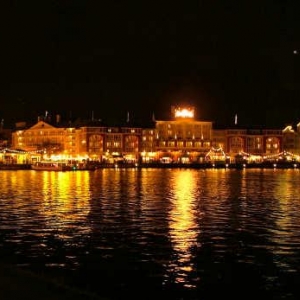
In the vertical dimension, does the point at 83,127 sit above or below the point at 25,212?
above

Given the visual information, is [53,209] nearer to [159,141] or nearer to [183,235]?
[183,235]

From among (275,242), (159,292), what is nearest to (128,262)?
(159,292)

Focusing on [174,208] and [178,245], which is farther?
[174,208]

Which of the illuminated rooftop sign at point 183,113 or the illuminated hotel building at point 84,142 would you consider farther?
the illuminated rooftop sign at point 183,113

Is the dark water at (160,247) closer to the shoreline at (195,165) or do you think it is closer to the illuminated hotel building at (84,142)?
the shoreline at (195,165)

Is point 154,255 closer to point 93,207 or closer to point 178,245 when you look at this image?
point 178,245

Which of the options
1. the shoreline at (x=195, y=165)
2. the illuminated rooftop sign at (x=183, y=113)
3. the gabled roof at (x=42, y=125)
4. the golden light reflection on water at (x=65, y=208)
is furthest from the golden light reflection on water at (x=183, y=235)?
the gabled roof at (x=42, y=125)

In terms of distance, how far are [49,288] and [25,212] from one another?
19.3 m

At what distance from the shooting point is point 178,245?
19359 millimetres

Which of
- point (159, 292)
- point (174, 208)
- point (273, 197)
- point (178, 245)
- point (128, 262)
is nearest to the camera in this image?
point (159, 292)

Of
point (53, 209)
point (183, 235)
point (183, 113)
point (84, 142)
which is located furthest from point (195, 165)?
point (183, 235)

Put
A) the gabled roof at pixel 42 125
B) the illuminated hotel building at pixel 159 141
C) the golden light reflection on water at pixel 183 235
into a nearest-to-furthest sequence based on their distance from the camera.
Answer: the golden light reflection on water at pixel 183 235 < the illuminated hotel building at pixel 159 141 < the gabled roof at pixel 42 125

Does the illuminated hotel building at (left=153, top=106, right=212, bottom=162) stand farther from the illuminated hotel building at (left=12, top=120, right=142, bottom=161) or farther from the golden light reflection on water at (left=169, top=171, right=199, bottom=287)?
the golden light reflection on water at (left=169, top=171, right=199, bottom=287)

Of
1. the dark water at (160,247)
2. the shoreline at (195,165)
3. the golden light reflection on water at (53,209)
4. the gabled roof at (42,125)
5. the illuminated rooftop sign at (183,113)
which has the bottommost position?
the dark water at (160,247)
